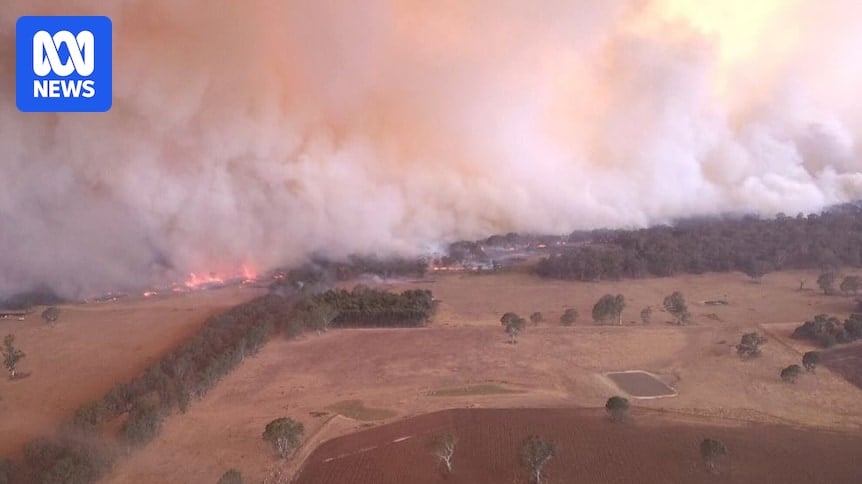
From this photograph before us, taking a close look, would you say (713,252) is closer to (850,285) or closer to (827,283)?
(827,283)

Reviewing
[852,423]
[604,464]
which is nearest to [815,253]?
[852,423]

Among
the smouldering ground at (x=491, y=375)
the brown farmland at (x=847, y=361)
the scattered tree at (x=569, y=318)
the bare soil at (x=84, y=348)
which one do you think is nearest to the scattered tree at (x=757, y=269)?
the smouldering ground at (x=491, y=375)

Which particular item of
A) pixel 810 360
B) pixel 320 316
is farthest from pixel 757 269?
pixel 320 316

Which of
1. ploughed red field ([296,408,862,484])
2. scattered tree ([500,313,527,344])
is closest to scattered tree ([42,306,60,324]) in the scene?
ploughed red field ([296,408,862,484])

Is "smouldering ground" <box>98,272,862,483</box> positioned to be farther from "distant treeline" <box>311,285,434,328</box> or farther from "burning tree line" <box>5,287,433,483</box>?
"distant treeline" <box>311,285,434,328</box>

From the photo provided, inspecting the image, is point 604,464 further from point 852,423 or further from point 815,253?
point 815,253
